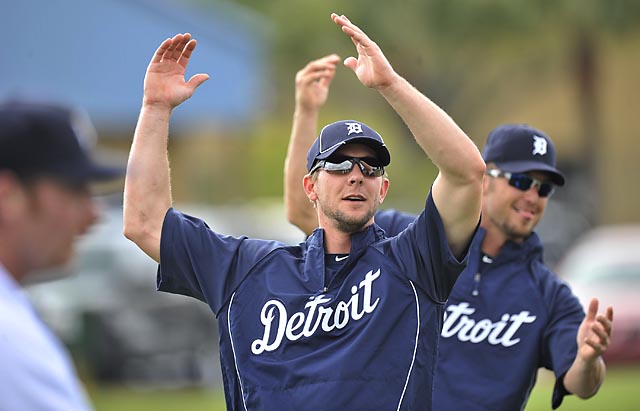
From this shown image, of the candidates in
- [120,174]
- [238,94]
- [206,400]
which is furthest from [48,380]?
[238,94]

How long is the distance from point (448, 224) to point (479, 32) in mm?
22836

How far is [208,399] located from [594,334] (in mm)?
9127

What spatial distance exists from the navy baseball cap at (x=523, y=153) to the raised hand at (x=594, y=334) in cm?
89

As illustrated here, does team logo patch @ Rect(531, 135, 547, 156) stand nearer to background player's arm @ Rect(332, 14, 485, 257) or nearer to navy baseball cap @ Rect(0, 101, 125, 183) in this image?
background player's arm @ Rect(332, 14, 485, 257)

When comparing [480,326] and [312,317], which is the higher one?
[480,326]

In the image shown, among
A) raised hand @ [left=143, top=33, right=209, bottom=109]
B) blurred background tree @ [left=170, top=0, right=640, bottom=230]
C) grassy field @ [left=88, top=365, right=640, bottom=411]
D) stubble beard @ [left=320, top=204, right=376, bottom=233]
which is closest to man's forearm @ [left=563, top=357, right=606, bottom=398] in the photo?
stubble beard @ [left=320, top=204, right=376, bottom=233]

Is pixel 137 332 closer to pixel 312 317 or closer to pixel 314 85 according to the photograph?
pixel 314 85

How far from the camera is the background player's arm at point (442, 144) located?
14.7ft

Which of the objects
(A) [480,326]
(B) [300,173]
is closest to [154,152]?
(B) [300,173]

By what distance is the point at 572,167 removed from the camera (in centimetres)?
3206

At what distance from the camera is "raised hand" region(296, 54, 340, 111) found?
6.11 metres

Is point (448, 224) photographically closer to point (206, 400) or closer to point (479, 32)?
point (206, 400)

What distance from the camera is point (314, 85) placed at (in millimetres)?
6137

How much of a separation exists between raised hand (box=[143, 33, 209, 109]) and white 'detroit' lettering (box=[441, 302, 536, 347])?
68.8 inches
